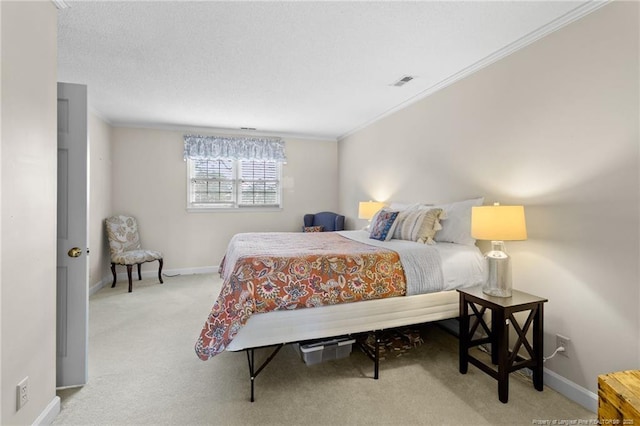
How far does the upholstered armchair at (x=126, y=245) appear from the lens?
13.8 ft

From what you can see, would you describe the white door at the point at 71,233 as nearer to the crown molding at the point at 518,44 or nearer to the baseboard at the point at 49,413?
the baseboard at the point at 49,413

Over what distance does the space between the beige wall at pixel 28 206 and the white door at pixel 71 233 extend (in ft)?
0.73

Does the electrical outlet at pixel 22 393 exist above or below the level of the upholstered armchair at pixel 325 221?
below

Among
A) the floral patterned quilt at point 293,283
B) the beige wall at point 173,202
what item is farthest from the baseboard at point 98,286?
the floral patterned quilt at point 293,283

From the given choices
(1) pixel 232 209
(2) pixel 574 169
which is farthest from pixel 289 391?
(1) pixel 232 209

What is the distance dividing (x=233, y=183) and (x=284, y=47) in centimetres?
334

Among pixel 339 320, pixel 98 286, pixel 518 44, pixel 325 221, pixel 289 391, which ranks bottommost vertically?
pixel 289 391

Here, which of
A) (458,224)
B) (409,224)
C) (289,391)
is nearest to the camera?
(289,391)

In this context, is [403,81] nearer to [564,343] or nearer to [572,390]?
[564,343]

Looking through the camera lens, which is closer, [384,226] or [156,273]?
[384,226]

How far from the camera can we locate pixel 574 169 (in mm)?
1986

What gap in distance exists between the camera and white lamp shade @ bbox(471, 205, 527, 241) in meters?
2.01

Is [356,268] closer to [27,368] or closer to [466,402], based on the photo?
[466,402]

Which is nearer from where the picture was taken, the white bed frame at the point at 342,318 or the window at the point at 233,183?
the white bed frame at the point at 342,318
